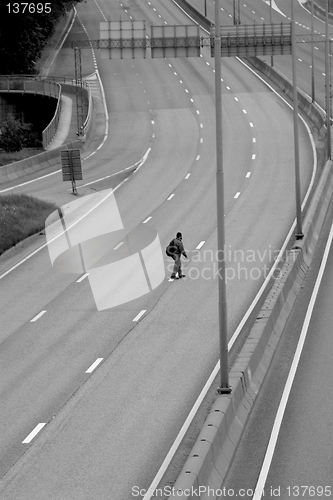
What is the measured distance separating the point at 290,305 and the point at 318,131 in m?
30.0

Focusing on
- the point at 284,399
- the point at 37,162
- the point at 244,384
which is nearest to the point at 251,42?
the point at 37,162

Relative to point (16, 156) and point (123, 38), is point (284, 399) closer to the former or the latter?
point (123, 38)

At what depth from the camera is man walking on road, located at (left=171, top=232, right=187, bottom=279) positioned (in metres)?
31.4

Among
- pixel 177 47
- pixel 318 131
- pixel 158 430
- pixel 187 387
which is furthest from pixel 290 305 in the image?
pixel 318 131

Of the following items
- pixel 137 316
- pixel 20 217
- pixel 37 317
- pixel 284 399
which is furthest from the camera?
pixel 20 217

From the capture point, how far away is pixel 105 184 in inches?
1944

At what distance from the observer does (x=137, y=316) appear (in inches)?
1110

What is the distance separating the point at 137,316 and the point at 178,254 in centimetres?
400

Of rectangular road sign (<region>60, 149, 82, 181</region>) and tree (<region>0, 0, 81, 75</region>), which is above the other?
tree (<region>0, 0, 81, 75</region>)

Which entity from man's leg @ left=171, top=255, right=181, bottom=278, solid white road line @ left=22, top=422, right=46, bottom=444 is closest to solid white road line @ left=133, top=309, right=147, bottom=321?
man's leg @ left=171, top=255, right=181, bottom=278

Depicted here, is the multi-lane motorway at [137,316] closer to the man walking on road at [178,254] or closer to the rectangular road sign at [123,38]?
the man walking on road at [178,254]

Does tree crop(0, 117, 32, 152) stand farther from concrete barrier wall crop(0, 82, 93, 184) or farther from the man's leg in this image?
the man's leg

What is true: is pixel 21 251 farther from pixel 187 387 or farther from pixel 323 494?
pixel 323 494

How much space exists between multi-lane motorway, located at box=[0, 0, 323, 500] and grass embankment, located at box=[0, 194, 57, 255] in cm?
69
